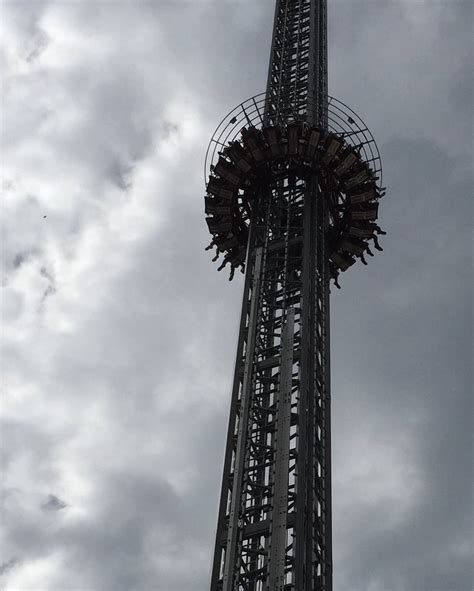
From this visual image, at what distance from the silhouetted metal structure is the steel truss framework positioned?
2.6 inches

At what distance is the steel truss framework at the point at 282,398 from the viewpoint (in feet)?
134

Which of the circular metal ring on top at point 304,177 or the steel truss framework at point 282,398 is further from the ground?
the circular metal ring on top at point 304,177

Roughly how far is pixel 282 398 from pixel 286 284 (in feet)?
27.0

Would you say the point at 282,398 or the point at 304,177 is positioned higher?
the point at 304,177

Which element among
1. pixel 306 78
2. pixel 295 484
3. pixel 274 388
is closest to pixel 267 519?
pixel 295 484

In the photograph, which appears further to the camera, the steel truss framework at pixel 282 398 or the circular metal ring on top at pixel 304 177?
the circular metal ring on top at pixel 304 177

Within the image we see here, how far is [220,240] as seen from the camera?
5909 centimetres

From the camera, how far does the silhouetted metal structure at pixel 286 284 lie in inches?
1638

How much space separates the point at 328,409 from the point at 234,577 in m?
10.9

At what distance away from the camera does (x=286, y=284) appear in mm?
51062

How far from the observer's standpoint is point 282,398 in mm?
45031

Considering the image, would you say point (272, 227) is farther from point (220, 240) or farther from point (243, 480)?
point (243, 480)

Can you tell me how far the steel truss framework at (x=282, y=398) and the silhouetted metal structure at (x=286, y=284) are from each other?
67 mm

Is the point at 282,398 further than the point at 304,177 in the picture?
No
